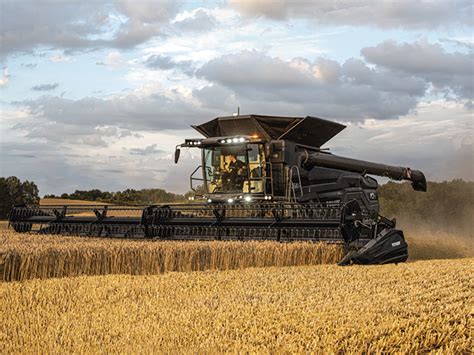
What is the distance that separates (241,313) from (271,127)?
25.4ft

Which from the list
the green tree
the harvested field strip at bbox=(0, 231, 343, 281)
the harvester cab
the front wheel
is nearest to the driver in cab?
the harvester cab

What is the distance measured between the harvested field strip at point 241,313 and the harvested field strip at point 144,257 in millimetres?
350

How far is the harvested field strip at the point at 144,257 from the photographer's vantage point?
734 cm

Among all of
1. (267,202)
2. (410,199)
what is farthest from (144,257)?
(410,199)

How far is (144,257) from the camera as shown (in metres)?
8.09

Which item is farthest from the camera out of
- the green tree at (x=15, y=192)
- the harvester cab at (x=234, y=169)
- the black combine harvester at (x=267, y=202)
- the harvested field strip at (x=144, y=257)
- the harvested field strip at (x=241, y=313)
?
the green tree at (x=15, y=192)

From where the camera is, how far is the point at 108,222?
1179 cm

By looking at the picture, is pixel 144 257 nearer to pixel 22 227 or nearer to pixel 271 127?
pixel 271 127

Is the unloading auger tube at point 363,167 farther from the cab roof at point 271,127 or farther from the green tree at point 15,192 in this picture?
the green tree at point 15,192

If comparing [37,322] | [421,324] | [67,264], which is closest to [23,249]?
[67,264]

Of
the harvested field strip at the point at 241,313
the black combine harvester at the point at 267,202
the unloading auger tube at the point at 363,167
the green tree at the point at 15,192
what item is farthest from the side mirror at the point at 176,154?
the green tree at the point at 15,192

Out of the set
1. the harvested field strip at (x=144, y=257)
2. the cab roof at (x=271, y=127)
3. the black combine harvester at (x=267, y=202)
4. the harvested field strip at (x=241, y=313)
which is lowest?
the harvested field strip at (x=241, y=313)

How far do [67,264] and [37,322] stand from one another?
6.81 feet

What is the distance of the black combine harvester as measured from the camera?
9594mm
